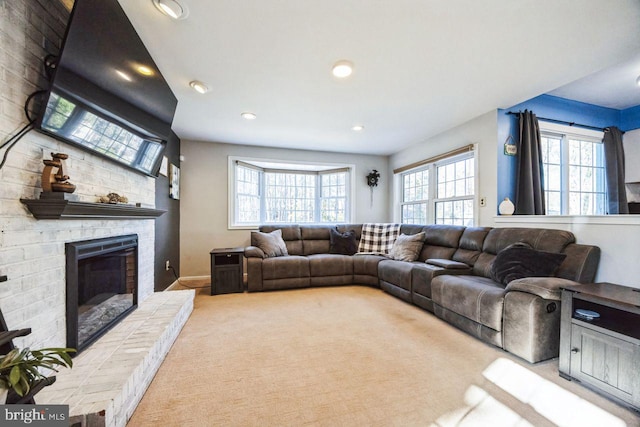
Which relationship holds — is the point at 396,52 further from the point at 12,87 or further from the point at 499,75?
the point at 12,87

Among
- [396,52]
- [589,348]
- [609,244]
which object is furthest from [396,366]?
[396,52]

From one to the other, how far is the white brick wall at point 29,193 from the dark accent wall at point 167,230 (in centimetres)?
172

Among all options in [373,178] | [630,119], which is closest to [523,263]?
[630,119]

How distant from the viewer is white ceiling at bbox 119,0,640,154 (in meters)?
1.58

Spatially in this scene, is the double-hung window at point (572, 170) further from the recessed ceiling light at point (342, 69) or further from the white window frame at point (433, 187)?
the recessed ceiling light at point (342, 69)

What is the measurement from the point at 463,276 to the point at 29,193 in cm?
334

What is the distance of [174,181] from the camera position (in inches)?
147

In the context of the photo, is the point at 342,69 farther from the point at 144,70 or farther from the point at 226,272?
the point at 226,272

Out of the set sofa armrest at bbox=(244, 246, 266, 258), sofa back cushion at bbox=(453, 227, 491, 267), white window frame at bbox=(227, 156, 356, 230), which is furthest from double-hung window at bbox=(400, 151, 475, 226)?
sofa armrest at bbox=(244, 246, 266, 258)

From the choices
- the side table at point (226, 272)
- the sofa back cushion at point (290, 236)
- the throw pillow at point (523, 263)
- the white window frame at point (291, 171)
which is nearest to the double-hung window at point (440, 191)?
the white window frame at point (291, 171)

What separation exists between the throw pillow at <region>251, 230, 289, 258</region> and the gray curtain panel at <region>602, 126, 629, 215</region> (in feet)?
14.8

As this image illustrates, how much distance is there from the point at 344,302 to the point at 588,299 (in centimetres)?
214

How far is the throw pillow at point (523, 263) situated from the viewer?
2.05 meters

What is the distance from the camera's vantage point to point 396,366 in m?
1.75
